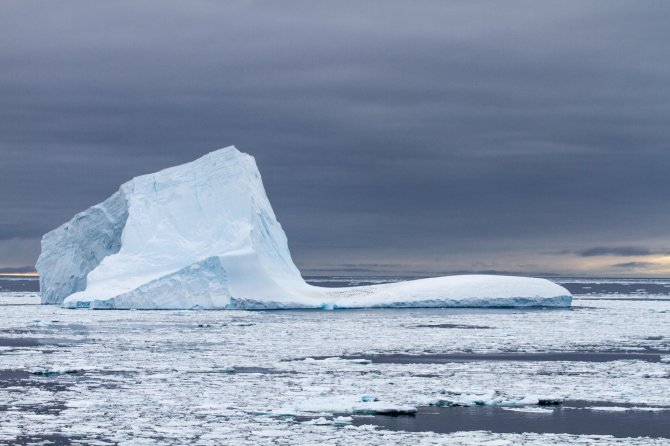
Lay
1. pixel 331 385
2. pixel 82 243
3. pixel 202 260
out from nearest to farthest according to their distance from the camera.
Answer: pixel 331 385 → pixel 202 260 → pixel 82 243

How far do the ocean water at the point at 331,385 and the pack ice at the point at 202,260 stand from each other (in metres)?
7.46

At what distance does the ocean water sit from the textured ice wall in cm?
1112

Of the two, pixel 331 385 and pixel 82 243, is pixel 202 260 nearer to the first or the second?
pixel 82 243

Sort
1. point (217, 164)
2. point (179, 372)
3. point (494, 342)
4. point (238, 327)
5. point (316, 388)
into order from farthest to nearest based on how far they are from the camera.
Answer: point (217, 164) → point (238, 327) → point (494, 342) → point (179, 372) → point (316, 388)

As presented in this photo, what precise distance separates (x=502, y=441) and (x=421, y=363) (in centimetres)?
623

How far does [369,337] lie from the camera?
1955 cm

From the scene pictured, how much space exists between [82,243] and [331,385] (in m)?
22.9

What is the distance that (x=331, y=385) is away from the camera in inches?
458

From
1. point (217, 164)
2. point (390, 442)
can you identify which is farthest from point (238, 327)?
point (390, 442)

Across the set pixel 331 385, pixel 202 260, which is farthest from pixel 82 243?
pixel 331 385

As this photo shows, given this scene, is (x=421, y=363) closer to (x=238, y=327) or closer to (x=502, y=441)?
(x=502, y=441)

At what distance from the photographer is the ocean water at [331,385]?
863 cm

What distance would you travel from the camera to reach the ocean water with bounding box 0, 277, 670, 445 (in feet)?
28.3

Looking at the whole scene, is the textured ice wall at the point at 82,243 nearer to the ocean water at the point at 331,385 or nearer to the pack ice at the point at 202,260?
the pack ice at the point at 202,260
